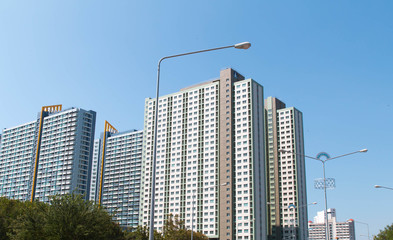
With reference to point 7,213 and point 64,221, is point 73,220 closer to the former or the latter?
point 64,221

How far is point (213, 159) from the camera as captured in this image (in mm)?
126375

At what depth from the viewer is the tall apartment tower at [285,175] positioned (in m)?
148

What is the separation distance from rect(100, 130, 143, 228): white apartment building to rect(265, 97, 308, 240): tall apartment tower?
56.3 meters

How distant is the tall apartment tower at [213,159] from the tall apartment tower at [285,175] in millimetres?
30840

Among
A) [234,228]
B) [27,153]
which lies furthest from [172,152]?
[27,153]

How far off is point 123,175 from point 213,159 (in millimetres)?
68786

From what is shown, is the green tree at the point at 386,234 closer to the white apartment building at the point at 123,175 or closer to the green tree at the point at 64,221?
the green tree at the point at 64,221

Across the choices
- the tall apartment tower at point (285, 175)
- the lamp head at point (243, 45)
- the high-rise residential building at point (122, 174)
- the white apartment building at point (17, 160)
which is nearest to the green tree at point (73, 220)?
the lamp head at point (243, 45)

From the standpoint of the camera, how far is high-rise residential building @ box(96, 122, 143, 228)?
575 feet

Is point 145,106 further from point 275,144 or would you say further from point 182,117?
point 275,144

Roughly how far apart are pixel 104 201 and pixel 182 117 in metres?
67.5

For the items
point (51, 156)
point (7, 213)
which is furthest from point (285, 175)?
point (7, 213)

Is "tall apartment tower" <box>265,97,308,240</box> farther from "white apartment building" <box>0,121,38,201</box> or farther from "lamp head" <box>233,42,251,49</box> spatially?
"lamp head" <box>233,42,251,49</box>

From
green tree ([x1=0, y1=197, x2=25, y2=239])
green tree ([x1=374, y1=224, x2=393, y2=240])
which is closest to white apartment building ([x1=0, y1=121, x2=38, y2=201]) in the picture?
green tree ([x1=0, y1=197, x2=25, y2=239])
